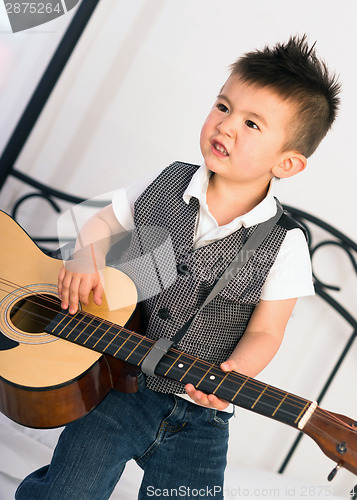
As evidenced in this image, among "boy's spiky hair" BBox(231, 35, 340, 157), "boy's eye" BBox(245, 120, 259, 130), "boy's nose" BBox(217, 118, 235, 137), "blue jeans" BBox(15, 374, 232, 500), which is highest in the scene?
"boy's spiky hair" BBox(231, 35, 340, 157)

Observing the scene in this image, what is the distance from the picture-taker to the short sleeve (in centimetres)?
110

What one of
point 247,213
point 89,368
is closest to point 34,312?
point 89,368

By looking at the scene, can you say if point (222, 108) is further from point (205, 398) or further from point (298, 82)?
point (205, 398)

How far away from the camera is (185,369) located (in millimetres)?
960

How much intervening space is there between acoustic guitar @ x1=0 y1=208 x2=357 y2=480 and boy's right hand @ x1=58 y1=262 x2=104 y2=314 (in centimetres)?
2

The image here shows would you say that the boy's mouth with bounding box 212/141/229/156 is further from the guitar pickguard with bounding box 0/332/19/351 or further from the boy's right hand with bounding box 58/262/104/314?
the guitar pickguard with bounding box 0/332/19/351

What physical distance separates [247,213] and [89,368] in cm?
40

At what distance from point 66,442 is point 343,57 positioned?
120cm

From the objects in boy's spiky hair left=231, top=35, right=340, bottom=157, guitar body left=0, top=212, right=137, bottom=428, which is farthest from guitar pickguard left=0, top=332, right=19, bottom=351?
boy's spiky hair left=231, top=35, right=340, bottom=157

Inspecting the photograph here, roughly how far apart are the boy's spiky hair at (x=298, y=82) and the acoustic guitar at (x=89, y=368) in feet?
1.42

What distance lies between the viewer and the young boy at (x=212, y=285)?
106 cm

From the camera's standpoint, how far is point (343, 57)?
1603 millimetres

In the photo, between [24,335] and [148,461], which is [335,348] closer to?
[148,461]

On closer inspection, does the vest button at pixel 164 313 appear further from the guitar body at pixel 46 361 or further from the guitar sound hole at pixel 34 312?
the guitar sound hole at pixel 34 312
